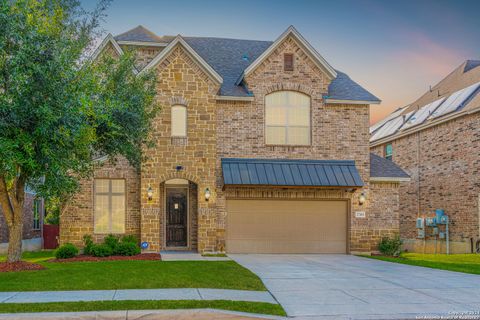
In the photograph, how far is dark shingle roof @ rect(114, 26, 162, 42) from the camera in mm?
24828

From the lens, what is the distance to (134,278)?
1309 centimetres

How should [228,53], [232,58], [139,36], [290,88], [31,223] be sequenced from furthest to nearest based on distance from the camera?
1. [31,223]
2. [228,53]
3. [232,58]
4. [139,36]
5. [290,88]

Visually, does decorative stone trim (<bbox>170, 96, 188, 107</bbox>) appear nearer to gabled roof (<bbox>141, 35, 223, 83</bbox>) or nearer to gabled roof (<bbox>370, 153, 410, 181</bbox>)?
gabled roof (<bbox>141, 35, 223, 83</bbox>)

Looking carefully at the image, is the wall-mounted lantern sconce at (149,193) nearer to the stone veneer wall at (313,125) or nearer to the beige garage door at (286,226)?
the stone veneer wall at (313,125)

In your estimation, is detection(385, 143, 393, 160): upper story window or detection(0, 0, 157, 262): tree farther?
detection(385, 143, 393, 160): upper story window

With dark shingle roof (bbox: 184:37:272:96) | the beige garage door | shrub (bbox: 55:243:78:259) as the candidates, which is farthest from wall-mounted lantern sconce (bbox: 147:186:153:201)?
dark shingle roof (bbox: 184:37:272:96)

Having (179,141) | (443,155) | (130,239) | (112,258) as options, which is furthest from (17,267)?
(443,155)

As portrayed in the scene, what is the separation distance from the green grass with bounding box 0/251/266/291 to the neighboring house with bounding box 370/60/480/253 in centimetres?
1438

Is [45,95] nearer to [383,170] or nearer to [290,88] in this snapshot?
[290,88]

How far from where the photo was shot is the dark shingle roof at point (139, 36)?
24828 mm

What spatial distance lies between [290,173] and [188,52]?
6447 millimetres

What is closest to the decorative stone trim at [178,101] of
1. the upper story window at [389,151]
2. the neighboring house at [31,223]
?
the neighboring house at [31,223]

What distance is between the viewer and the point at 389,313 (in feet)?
32.3

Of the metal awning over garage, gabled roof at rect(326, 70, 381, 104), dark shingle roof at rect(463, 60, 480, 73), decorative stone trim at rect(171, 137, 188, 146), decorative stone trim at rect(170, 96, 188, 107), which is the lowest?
the metal awning over garage
